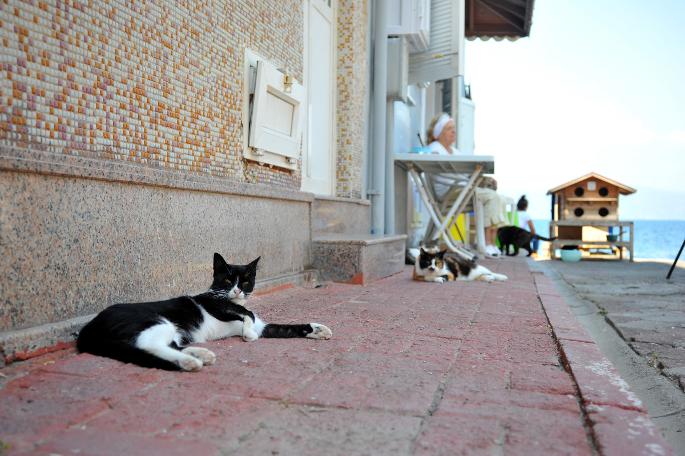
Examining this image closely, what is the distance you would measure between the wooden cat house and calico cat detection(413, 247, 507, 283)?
5.44 metres

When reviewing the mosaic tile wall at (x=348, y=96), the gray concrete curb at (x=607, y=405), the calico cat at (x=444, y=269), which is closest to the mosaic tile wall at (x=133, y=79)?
the calico cat at (x=444, y=269)

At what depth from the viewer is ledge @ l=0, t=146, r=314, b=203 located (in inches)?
A: 96.2

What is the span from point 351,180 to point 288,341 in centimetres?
472

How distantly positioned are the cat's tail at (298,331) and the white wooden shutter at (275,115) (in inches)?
80.9

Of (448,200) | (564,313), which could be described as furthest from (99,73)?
(448,200)

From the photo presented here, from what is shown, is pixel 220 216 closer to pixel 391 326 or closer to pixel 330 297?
pixel 330 297

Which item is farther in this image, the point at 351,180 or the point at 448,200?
the point at 448,200

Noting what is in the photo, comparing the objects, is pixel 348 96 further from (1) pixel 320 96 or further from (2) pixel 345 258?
(2) pixel 345 258

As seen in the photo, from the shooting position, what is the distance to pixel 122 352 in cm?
243

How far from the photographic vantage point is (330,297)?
4699mm

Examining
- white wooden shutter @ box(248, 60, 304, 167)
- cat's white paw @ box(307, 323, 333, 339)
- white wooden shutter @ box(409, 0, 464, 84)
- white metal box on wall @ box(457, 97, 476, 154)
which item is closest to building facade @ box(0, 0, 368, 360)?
white wooden shutter @ box(248, 60, 304, 167)

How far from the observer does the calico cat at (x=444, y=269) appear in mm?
6297

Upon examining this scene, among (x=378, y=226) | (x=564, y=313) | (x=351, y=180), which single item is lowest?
(x=564, y=313)

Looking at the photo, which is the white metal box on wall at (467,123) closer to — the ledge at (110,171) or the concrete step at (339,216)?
the concrete step at (339,216)
